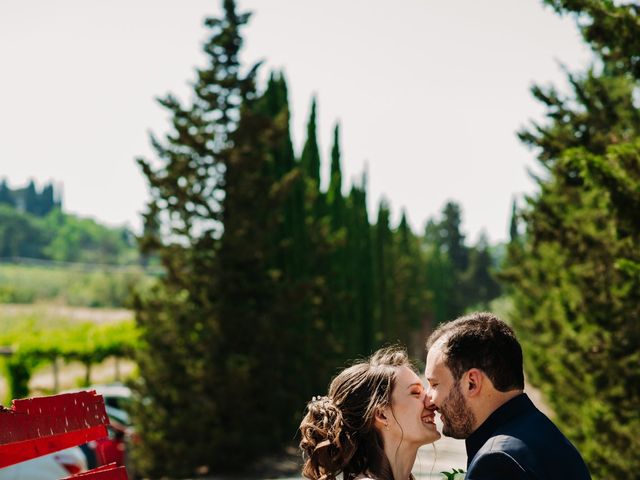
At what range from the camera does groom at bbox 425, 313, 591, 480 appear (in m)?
2.93

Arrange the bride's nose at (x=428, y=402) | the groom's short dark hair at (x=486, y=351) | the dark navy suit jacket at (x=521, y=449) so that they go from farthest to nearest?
1. the bride's nose at (x=428, y=402)
2. the groom's short dark hair at (x=486, y=351)
3. the dark navy suit jacket at (x=521, y=449)

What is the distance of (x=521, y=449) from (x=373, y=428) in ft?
2.48

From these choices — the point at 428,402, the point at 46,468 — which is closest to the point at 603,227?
the point at 46,468

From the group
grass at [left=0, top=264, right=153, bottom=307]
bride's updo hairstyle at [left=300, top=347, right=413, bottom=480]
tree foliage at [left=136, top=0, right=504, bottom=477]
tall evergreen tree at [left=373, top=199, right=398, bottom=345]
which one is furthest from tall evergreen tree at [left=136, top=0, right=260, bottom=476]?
grass at [left=0, top=264, right=153, bottom=307]

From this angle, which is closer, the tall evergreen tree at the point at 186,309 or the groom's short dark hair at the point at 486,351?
the groom's short dark hair at the point at 486,351

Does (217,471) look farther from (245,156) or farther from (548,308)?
(548,308)

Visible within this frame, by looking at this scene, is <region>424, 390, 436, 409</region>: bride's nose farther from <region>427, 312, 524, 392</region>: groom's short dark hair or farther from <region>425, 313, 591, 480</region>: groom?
<region>427, 312, 524, 392</region>: groom's short dark hair

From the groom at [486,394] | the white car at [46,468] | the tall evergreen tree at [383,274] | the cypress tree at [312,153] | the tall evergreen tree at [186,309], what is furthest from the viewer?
the tall evergreen tree at [383,274]

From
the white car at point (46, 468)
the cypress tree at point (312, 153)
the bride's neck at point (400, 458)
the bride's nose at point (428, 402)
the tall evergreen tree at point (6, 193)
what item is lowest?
the white car at point (46, 468)

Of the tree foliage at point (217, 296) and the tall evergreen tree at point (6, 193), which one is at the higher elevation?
the tall evergreen tree at point (6, 193)

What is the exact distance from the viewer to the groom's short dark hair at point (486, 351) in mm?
3078

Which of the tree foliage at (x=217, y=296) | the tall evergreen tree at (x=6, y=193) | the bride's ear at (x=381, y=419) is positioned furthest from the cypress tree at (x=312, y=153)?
the tall evergreen tree at (x=6, y=193)

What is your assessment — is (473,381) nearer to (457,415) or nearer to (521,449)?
(457,415)

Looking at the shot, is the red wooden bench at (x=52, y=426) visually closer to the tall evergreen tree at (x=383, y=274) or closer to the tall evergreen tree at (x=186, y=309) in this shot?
the tall evergreen tree at (x=186, y=309)
